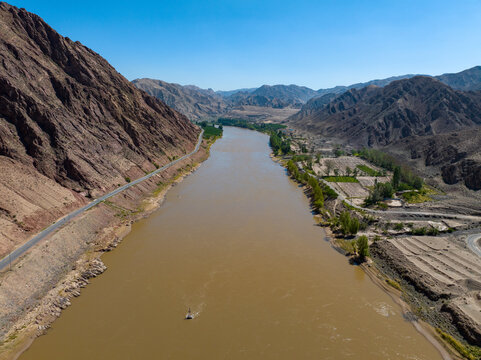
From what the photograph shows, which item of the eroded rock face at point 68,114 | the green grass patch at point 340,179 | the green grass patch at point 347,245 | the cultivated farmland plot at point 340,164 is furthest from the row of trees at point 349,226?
the eroded rock face at point 68,114

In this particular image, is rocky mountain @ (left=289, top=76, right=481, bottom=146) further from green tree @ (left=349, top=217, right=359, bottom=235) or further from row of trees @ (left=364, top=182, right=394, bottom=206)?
green tree @ (left=349, top=217, right=359, bottom=235)

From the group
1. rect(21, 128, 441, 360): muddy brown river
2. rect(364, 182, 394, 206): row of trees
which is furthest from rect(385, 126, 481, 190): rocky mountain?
rect(21, 128, 441, 360): muddy brown river

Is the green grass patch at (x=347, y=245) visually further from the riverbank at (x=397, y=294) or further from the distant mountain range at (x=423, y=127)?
the distant mountain range at (x=423, y=127)

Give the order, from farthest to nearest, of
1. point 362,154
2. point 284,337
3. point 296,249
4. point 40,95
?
point 362,154, point 40,95, point 296,249, point 284,337

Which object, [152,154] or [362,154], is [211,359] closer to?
[152,154]

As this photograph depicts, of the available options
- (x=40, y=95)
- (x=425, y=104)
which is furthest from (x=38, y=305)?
(x=425, y=104)
